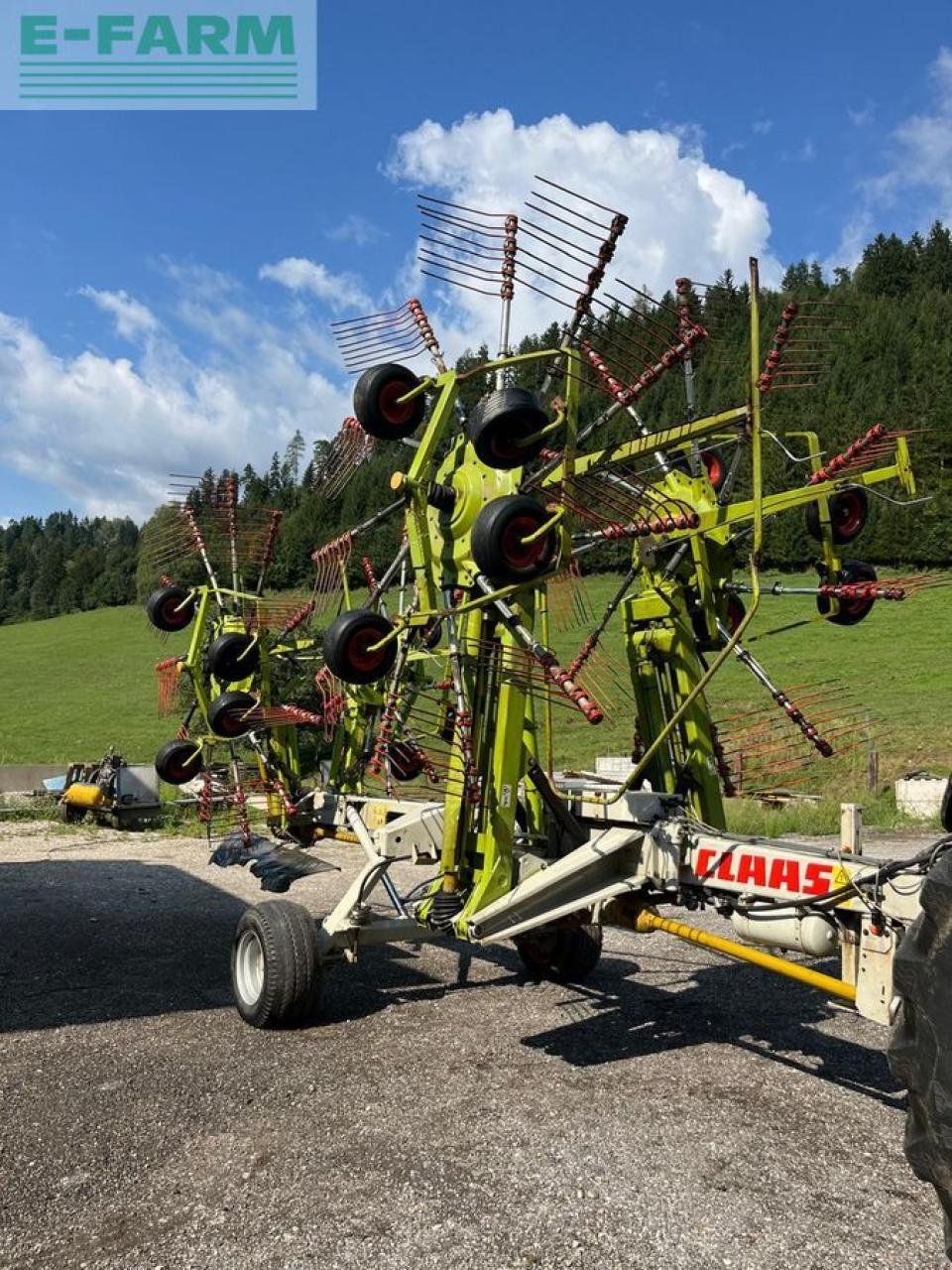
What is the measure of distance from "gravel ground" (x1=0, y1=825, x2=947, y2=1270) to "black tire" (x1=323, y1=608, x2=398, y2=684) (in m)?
2.29

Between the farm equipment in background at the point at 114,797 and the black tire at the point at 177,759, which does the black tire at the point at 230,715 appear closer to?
the black tire at the point at 177,759

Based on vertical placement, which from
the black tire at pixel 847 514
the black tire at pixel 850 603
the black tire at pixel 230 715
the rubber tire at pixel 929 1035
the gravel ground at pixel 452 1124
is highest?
the black tire at pixel 847 514

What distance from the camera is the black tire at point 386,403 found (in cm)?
665

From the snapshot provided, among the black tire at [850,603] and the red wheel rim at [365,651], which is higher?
the black tire at [850,603]

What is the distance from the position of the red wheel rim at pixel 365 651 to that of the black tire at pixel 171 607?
6778 millimetres

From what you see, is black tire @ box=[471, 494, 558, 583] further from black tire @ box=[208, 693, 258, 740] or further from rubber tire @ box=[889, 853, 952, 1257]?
black tire @ box=[208, 693, 258, 740]

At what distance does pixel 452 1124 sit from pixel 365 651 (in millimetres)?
2767

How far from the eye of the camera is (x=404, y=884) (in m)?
12.6

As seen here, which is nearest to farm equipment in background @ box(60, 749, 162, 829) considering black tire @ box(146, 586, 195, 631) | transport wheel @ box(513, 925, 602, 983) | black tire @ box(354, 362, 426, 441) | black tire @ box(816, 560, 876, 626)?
black tire @ box(146, 586, 195, 631)

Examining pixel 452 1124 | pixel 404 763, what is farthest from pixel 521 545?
pixel 404 763

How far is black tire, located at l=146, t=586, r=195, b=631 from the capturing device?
12555mm

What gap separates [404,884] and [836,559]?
707cm

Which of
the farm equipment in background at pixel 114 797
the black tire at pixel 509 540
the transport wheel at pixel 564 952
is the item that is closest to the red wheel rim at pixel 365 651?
the black tire at pixel 509 540

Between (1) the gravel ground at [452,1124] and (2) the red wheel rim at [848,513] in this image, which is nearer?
(1) the gravel ground at [452,1124]
